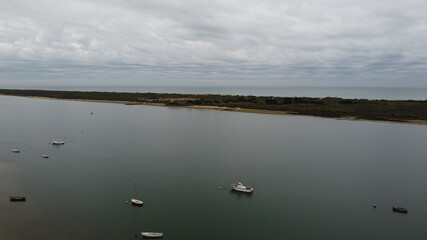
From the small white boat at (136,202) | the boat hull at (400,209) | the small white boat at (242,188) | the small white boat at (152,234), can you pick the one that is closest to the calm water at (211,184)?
the small white boat at (136,202)

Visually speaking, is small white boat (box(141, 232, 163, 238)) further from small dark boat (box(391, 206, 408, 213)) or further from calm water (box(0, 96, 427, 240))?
small dark boat (box(391, 206, 408, 213))

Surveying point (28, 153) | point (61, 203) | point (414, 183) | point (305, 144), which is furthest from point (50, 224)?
point (305, 144)

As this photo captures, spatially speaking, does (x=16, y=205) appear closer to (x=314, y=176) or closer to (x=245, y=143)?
(x=314, y=176)

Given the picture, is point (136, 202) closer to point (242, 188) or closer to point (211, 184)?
point (211, 184)

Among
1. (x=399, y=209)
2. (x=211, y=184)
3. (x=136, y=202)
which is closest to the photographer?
(x=136, y=202)

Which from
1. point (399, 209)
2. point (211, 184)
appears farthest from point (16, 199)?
point (399, 209)

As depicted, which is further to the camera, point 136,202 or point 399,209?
point 399,209

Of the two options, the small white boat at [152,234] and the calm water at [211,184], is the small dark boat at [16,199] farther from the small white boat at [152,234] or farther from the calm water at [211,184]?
the small white boat at [152,234]

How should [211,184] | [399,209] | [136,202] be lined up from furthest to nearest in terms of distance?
[211,184]
[399,209]
[136,202]

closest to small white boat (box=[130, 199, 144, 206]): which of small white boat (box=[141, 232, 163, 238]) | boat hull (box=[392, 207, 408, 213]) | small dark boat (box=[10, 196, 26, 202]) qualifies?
small white boat (box=[141, 232, 163, 238])

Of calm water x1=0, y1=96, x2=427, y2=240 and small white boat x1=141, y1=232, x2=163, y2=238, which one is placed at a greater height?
calm water x1=0, y1=96, x2=427, y2=240
